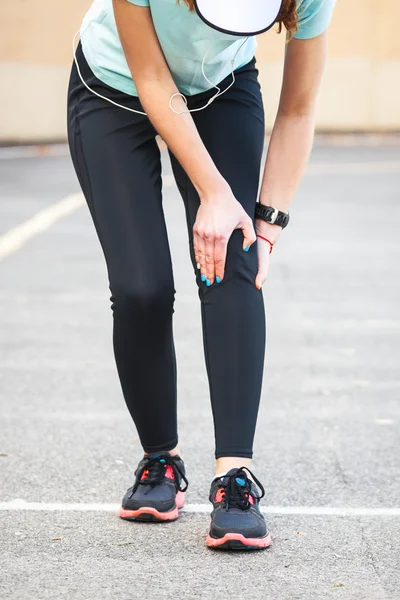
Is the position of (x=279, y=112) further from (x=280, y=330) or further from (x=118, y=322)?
(x=280, y=330)

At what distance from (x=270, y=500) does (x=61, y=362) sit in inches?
85.3

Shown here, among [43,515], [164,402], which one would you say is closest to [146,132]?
[164,402]

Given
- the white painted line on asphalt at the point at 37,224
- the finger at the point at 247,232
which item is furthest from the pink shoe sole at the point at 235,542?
the white painted line on asphalt at the point at 37,224

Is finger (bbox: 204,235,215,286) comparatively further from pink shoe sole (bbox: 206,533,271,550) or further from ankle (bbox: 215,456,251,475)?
pink shoe sole (bbox: 206,533,271,550)

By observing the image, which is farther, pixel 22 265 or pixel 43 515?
pixel 22 265

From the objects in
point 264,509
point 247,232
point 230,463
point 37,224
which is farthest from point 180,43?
point 37,224

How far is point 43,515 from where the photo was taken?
3318mm

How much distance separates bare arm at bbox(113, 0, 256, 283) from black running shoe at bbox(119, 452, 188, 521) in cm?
61

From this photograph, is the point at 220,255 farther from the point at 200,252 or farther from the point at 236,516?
the point at 236,516

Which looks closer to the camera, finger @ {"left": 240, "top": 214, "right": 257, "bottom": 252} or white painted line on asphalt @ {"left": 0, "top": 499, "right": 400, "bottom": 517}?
finger @ {"left": 240, "top": 214, "right": 257, "bottom": 252}

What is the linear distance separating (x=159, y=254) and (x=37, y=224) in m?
7.48

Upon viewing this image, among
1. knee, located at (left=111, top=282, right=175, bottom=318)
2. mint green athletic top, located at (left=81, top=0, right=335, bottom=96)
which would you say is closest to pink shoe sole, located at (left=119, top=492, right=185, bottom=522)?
knee, located at (left=111, top=282, right=175, bottom=318)

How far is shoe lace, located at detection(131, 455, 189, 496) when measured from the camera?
3.29 metres

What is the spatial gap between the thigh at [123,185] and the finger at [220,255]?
161mm
